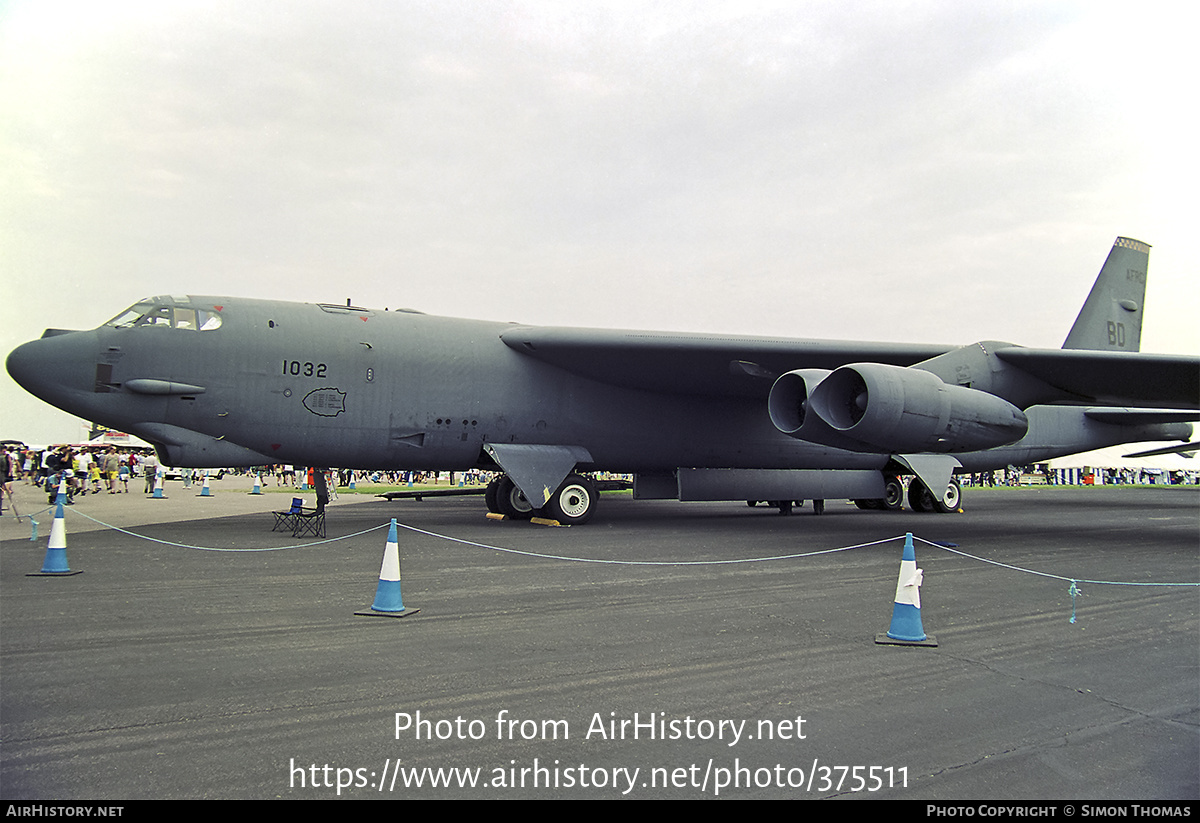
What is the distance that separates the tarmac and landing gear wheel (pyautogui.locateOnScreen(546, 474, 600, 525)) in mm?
5133

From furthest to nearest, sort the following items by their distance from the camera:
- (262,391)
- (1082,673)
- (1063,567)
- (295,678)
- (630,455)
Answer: (630,455), (262,391), (1063,567), (1082,673), (295,678)

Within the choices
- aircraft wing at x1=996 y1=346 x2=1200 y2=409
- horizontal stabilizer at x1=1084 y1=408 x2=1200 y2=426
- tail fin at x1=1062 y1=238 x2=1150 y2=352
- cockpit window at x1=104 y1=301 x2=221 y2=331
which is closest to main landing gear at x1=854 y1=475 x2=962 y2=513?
horizontal stabilizer at x1=1084 y1=408 x2=1200 y2=426

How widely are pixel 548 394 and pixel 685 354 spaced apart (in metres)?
2.78

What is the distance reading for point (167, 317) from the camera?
11.8 m

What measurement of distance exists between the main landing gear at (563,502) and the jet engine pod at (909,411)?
521 centimetres

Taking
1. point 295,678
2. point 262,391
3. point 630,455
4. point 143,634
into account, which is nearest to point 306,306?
point 262,391

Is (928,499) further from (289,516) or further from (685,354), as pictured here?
(289,516)

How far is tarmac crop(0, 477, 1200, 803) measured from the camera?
10.1 feet

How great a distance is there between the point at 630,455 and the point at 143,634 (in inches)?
418

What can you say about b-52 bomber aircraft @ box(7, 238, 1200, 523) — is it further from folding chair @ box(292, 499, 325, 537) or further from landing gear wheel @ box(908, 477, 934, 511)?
landing gear wheel @ box(908, 477, 934, 511)

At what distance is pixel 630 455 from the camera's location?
15141mm

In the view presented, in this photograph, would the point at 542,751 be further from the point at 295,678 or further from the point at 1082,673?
the point at 1082,673

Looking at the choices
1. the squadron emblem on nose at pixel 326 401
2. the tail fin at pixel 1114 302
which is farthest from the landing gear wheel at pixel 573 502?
the tail fin at pixel 1114 302

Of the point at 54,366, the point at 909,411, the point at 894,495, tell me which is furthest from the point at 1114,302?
the point at 54,366
